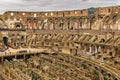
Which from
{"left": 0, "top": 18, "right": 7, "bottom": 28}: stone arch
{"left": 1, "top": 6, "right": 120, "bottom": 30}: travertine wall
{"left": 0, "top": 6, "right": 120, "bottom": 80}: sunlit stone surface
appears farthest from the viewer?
{"left": 0, "top": 18, "right": 7, "bottom": 28}: stone arch

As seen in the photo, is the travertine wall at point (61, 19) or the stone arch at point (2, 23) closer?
the travertine wall at point (61, 19)

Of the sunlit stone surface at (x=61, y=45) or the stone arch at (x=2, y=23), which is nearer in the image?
the sunlit stone surface at (x=61, y=45)

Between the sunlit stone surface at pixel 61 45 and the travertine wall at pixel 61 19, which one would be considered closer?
the sunlit stone surface at pixel 61 45

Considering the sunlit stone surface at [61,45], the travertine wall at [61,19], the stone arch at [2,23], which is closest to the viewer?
the sunlit stone surface at [61,45]

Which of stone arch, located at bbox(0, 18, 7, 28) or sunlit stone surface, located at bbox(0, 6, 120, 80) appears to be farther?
stone arch, located at bbox(0, 18, 7, 28)

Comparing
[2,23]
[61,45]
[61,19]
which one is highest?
[61,19]

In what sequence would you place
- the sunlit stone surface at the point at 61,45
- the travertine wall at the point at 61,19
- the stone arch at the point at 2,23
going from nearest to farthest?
the sunlit stone surface at the point at 61,45 < the travertine wall at the point at 61,19 < the stone arch at the point at 2,23

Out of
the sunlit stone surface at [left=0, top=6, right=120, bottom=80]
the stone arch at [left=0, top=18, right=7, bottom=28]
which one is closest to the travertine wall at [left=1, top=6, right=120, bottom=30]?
the sunlit stone surface at [left=0, top=6, right=120, bottom=80]

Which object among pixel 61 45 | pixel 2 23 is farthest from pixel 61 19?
pixel 2 23

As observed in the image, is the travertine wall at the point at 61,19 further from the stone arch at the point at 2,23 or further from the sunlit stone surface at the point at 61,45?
the stone arch at the point at 2,23

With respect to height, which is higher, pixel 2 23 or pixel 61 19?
pixel 61 19

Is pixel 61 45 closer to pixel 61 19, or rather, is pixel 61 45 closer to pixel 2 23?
pixel 61 19

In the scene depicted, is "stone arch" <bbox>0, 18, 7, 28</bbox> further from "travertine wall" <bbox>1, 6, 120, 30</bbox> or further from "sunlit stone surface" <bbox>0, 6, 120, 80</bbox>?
"travertine wall" <bbox>1, 6, 120, 30</bbox>

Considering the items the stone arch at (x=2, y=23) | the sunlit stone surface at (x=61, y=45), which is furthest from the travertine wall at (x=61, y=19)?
the stone arch at (x=2, y=23)
